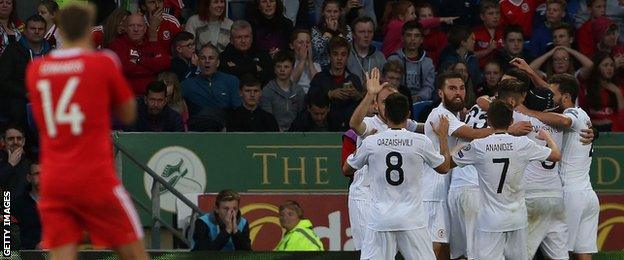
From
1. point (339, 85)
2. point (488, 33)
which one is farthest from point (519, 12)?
point (339, 85)

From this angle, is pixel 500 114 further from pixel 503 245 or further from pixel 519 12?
pixel 519 12

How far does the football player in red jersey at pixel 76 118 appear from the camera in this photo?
26.2 ft

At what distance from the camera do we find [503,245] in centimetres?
1214

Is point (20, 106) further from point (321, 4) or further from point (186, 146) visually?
point (321, 4)

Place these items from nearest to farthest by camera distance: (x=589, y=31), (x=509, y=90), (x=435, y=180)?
1. (x=509, y=90)
2. (x=435, y=180)
3. (x=589, y=31)

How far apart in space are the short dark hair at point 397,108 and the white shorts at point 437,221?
5.74ft

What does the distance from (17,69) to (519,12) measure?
594 centimetres

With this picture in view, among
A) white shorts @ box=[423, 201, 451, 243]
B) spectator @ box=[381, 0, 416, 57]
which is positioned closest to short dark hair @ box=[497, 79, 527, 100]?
white shorts @ box=[423, 201, 451, 243]

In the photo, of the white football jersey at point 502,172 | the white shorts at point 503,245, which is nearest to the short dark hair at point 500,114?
the white football jersey at point 502,172

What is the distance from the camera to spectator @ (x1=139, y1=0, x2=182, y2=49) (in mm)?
16922

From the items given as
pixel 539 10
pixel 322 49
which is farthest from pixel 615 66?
pixel 322 49

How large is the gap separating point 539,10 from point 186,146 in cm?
485

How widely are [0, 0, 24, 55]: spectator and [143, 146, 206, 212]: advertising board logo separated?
7.08ft

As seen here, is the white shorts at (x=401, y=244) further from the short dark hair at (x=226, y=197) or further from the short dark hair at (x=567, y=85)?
the short dark hair at (x=226, y=197)
